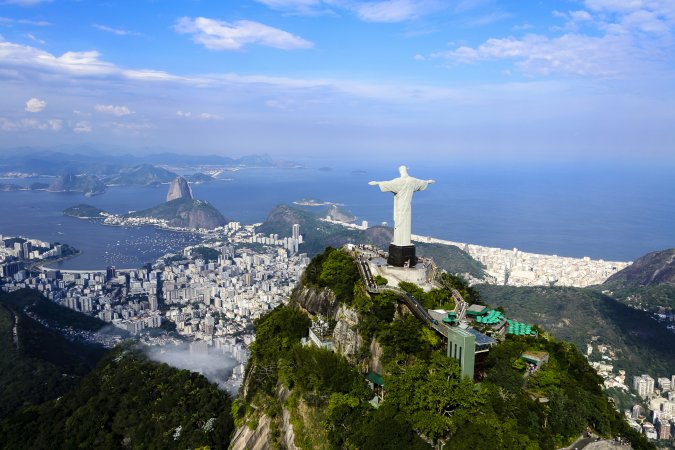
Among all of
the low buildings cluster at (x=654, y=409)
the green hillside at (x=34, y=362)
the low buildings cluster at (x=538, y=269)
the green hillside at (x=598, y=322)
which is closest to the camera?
the low buildings cluster at (x=654, y=409)

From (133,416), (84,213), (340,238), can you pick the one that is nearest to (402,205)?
(133,416)

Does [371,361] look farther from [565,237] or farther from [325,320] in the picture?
[565,237]

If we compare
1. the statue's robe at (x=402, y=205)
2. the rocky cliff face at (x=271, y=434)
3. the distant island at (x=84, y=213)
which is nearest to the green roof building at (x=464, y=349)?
the rocky cliff face at (x=271, y=434)

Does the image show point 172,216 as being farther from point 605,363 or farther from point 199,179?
point 605,363

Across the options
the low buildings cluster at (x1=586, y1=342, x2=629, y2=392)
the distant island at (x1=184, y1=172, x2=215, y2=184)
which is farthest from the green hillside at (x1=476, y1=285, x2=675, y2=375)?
the distant island at (x1=184, y1=172, x2=215, y2=184)

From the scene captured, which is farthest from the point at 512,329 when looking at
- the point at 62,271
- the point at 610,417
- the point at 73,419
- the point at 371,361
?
the point at 62,271

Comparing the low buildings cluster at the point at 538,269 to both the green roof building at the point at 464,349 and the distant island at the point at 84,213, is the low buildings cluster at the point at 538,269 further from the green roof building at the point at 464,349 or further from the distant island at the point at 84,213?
the distant island at the point at 84,213
